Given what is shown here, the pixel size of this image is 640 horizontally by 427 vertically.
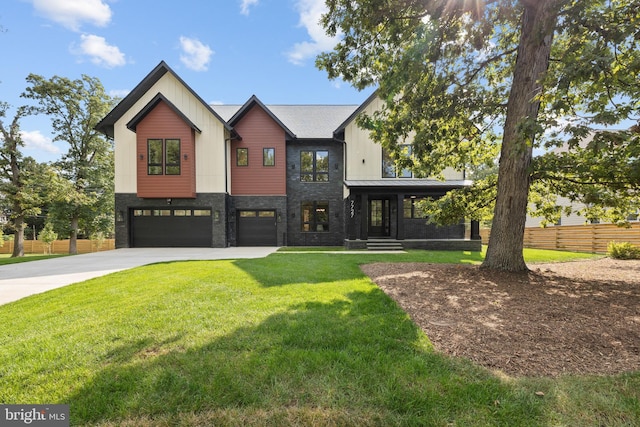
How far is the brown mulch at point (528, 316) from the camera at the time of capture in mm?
2785

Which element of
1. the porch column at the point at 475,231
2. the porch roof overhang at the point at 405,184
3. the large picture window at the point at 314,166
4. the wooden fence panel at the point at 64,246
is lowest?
the wooden fence panel at the point at 64,246

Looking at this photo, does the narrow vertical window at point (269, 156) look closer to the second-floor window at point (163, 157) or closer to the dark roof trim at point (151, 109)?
the dark roof trim at point (151, 109)

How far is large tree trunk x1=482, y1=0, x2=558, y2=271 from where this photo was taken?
6125 millimetres

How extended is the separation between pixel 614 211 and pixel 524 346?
266 inches

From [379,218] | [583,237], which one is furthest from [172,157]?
[583,237]

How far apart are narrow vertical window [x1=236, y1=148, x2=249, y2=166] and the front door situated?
7618 millimetres

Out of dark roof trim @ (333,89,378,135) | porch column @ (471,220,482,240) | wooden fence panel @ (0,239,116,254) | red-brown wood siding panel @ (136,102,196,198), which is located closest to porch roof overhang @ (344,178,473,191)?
porch column @ (471,220,482,240)

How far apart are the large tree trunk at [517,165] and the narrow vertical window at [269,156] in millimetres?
12066

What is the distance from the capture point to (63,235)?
71.2 feet

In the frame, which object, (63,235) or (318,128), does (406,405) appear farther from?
(63,235)

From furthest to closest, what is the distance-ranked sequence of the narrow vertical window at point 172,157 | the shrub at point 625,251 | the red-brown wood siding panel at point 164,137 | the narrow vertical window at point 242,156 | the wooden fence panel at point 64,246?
the wooden fence panel at point 64,246
the narrow vertical window at point 242,156
the narrow vertical window at point 172,157
the red-brown wood siding panel at point 164,137
the shrub at point 625,251

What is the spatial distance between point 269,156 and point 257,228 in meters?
4.30

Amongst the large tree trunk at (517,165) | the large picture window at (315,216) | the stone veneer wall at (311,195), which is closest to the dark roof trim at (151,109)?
Result: the stone veneer wall at (311,195)

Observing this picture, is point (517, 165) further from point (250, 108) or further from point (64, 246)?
Answer: point (64, 246)
